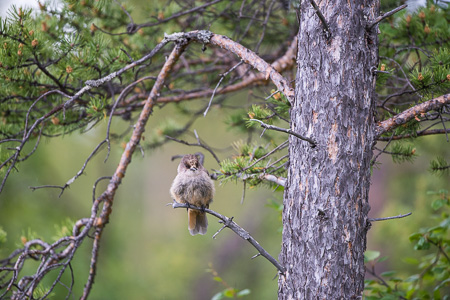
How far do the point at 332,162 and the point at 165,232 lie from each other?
42.9 ft

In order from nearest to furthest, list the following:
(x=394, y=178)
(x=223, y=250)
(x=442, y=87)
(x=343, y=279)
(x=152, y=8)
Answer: (x=343, y=279) → (x=442, y=87) → (x=152, y=8) → (x=394, y=178) → (x=223, y=250)

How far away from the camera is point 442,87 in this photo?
280 centimetres

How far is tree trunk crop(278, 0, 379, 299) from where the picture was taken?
7.93ft

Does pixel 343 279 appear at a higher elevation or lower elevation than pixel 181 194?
lower

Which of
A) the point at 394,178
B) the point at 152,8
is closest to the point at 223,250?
the point at 394,178

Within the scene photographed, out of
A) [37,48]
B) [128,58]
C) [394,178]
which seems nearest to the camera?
[37,48]

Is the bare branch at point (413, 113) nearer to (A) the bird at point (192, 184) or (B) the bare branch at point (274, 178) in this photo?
(B) the bare branch at point (274, 178)

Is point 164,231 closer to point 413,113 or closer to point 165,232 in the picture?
point 165,232

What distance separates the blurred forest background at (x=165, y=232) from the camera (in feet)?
22.9

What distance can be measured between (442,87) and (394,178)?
19.6ft

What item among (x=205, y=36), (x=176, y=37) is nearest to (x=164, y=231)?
(x=176, y=37)

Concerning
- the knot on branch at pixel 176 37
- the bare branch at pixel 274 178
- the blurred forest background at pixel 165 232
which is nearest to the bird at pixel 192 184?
the bare branch at pixel 274 178

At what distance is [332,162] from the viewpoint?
2.44 meters

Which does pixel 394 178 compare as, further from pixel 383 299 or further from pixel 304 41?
pixel 304 41
